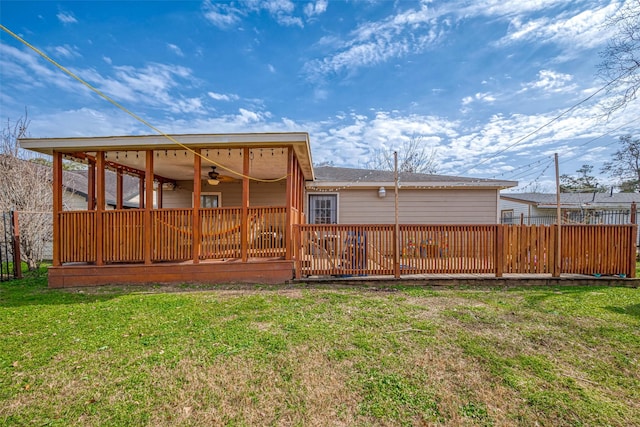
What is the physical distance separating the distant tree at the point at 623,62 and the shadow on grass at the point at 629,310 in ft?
26.0

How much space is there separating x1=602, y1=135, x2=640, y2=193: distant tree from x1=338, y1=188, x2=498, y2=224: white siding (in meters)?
17.5

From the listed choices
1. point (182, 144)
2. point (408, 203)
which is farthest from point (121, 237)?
point (408, 203)

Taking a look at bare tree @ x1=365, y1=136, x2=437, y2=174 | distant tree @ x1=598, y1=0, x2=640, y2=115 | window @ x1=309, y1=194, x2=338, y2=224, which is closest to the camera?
distant tree @ x1=598, y1=0, x2=640, y2=115

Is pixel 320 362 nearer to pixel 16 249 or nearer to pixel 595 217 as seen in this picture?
pixel 16 249

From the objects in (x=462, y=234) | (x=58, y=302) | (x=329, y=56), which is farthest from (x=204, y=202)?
(x=462, y=234)

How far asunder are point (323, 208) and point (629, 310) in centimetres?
710

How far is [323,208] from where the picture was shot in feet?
30.7

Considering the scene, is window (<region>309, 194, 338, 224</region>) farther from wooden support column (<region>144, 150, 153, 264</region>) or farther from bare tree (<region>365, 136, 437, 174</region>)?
bare tree (<region>365, 136, 437, 174</region>)

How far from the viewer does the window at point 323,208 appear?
366 inches

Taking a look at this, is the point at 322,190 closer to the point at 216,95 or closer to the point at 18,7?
the point at 216,95

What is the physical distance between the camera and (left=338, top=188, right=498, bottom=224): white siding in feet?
29.9

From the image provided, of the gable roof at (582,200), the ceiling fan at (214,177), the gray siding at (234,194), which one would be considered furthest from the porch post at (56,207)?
the gable roof at (582,200)

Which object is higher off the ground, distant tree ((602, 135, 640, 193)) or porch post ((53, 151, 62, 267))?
distant tree ((602, 135, 640, 193))

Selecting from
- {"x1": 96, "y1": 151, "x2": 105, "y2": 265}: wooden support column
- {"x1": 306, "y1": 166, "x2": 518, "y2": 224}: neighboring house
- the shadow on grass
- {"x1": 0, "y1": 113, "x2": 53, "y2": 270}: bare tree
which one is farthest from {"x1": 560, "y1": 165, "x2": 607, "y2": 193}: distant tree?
{"x1": 0, "y1": 113, "x2": 53, "y2": 270}: bare tree
